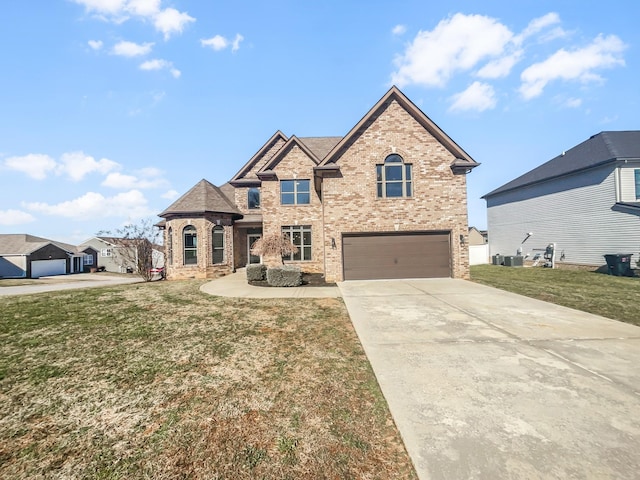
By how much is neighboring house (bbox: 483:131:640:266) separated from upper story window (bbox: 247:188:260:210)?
23184 mm

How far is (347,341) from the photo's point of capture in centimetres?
558

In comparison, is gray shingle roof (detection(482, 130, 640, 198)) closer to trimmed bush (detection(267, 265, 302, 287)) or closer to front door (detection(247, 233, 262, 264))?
trimmed bush (detection(267, 265, 302, 287))

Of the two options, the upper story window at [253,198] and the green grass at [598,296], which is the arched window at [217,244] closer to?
the upper story window at [253,198]

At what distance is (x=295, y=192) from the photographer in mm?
17375

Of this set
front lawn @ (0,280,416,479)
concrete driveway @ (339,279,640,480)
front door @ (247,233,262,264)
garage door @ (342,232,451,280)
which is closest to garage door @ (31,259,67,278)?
front door @ (247,233,262,264)

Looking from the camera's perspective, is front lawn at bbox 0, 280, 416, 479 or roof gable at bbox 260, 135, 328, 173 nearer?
front lawn at bbox 0, 280, 416, 479

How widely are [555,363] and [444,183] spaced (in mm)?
10823

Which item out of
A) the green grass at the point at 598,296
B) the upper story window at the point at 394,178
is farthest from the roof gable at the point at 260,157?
the green grass at the point at 598,296

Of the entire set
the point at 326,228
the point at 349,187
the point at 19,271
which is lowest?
the point at 19,271

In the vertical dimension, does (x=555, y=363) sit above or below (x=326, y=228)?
below

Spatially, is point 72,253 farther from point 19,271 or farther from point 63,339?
point 63,339

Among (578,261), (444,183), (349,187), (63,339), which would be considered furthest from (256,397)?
(578,261)

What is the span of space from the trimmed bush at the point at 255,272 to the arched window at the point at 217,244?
517cm

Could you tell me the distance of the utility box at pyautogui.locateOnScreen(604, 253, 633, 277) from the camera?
1609 centimetres
